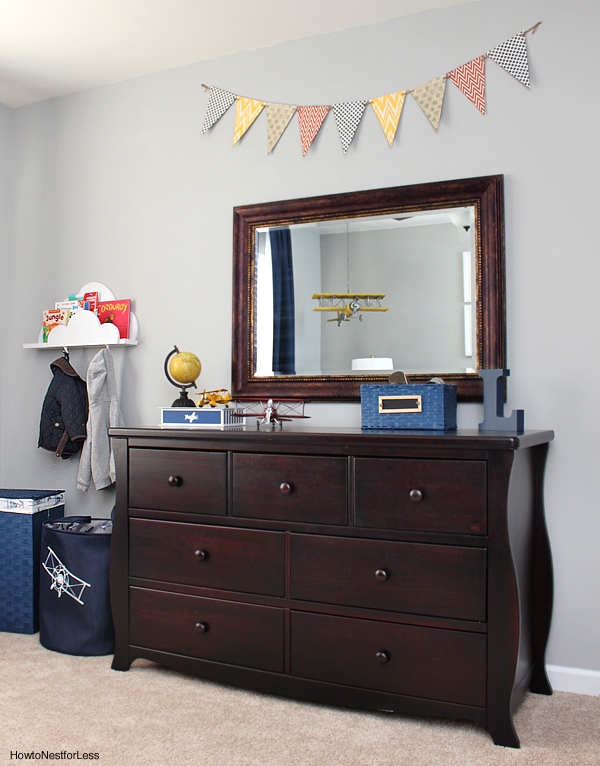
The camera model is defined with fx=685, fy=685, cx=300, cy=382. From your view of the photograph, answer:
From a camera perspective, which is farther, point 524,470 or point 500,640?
point 524,470

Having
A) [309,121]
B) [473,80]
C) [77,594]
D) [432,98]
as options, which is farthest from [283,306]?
[77,594]

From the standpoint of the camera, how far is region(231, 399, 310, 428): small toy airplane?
8.41 feet

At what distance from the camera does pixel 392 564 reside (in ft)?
6.68

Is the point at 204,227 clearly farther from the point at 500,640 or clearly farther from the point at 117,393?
the point at 500,640

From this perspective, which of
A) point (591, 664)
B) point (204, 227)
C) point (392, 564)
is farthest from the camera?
point (204, 227)

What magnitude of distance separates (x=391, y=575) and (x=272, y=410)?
31.6 inches

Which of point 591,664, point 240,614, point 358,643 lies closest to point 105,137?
point 240,614

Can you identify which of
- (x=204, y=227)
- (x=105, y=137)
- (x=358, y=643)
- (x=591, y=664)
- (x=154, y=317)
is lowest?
(x=591, y=664)

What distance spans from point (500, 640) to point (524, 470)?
54 centimetres

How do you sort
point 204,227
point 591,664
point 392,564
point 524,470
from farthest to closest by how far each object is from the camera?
point 204,227, point 591,664, point 524,470, point 392,564

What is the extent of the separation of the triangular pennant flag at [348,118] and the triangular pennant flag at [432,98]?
221 millimetres

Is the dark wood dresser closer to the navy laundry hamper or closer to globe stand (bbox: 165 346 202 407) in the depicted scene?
the navy laundry hamper

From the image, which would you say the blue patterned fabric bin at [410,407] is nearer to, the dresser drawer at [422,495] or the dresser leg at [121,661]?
the dresser drawer at [422,495]

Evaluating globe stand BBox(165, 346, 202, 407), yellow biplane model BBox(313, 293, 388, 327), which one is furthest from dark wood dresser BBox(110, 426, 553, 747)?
yellow biplane model BBox(313, 293, 388, 327)
